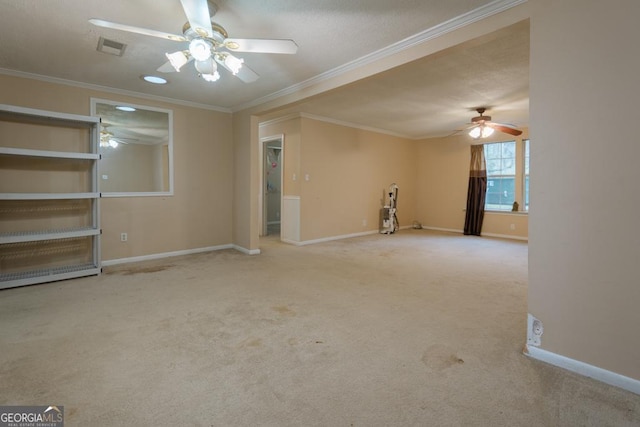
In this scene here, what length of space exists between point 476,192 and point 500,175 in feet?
2.00

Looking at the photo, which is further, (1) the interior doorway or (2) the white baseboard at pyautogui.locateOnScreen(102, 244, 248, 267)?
(1) the interior doorway

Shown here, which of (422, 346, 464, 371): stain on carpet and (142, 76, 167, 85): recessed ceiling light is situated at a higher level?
(142, 76, 167, 85): recessed ceiling light

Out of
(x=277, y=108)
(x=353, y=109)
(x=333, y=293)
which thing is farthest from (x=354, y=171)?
(x=333, y=293)

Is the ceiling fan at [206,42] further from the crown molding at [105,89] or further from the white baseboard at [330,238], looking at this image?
the white baseboard at [330,238]

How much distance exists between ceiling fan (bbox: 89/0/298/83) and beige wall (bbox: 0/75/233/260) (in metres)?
2.25

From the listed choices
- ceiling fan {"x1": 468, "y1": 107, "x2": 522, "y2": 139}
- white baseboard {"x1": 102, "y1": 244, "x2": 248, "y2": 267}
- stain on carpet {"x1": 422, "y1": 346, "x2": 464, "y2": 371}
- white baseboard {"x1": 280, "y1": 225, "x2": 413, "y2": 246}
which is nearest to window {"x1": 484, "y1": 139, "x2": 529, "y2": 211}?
ceiling fan {"x1": 468, "y1": 107, "x2": 522, "y2": 139}

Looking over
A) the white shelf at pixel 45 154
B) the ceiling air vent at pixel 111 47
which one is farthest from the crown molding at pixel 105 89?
the ceiling air vent at pixel 111 47

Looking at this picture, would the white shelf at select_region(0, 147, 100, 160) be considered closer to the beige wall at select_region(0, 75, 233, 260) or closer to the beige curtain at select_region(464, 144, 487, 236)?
the beige wall at select_region(0, 75, 233, 260)

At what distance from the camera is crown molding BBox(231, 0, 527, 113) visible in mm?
2172

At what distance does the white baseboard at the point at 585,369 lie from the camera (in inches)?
66.2

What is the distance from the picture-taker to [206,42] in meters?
2.28

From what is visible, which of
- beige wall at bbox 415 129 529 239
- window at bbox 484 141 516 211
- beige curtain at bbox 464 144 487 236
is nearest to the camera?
window at bbox 484 141 516 211

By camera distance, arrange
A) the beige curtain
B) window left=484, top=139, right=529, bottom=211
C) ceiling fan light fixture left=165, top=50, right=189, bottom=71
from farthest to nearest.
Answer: the beige curtain < window left=484, top=139, right=529, bottom=211 < ceiling fan light fixture left=165, top=50, right=189, bottom=71

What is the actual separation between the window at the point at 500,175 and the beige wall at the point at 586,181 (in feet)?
18.3
